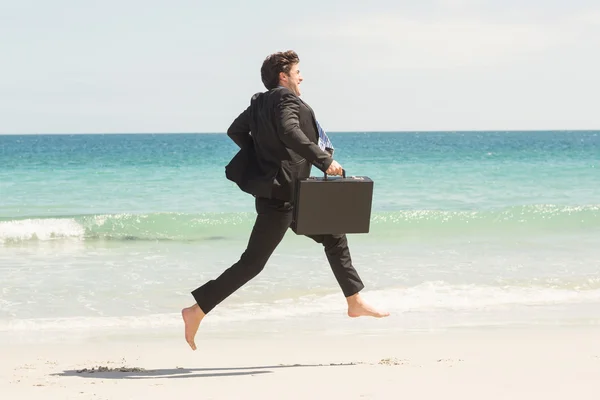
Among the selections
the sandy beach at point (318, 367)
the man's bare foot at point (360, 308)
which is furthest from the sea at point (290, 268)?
the man's bare foot at point (360, 308)

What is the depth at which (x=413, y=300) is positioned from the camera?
6.75 meters

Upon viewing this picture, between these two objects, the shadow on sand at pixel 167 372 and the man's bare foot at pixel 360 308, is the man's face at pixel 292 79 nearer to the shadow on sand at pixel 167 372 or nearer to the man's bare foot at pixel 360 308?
the man's bare foot at pixel 360 308

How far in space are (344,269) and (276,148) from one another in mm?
746

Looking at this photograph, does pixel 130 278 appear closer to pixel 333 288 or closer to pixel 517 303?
pixel 333 288

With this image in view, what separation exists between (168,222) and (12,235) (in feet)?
8.10

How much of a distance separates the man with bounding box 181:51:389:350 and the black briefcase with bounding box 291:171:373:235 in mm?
92

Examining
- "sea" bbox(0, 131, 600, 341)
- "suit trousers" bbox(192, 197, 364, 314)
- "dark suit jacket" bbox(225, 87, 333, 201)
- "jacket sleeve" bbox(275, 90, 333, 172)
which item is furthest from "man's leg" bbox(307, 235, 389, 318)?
"sea" bbox(0, 131, 600, 341)

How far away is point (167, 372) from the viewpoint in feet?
14.1

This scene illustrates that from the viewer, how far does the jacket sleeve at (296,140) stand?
383 centimetres

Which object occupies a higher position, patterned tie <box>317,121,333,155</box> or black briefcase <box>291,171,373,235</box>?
patterned tie <box>317,121,333,155</box>

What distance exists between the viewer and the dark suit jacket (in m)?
3.86

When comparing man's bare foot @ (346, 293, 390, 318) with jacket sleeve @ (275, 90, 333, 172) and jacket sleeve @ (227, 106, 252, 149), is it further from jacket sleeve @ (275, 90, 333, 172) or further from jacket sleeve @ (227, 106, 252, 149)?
jacket sleeve @ (227, 106, 252, 149)

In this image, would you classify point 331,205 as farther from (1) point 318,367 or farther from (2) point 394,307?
(2) point 394,307

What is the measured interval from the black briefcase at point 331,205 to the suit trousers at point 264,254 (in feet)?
0.34
